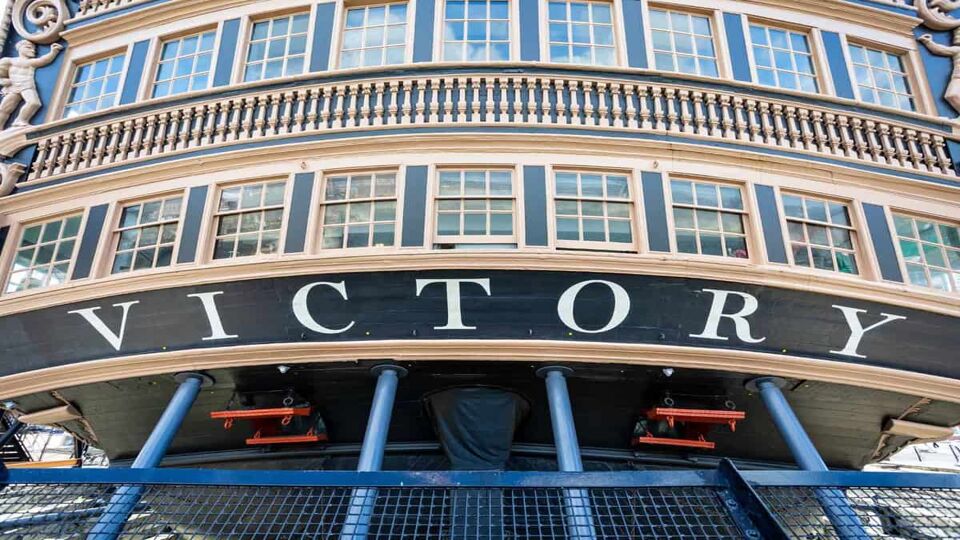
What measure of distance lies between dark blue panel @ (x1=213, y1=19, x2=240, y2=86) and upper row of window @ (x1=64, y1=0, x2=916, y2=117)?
20 centimetres

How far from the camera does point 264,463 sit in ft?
36.4

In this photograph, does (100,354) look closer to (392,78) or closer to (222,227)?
(222,227)

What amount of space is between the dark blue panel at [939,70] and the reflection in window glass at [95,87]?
15510 millimetres

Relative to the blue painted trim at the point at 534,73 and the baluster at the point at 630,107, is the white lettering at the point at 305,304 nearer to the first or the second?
the blue painted trim at the point at 534,73

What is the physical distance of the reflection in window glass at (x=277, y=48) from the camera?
11266 mm

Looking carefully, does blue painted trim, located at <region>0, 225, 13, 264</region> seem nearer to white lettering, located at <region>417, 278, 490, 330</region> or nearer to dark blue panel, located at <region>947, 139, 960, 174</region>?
white lettering, located at <region>417, 278, 490, 330</region>

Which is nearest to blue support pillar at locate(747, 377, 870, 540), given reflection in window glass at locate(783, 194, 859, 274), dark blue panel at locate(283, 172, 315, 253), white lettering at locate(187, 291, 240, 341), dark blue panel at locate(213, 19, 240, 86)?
reflection in window glass at locate(783, 194, 859, 274)

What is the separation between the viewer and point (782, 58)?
11.5 meters

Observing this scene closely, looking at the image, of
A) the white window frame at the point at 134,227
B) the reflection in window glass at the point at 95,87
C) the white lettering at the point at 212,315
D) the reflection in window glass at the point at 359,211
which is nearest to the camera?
the white lettering at the point at 212,315

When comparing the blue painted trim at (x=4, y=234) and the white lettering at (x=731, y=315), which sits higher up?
the blue painted trim at (x=4, y=234)

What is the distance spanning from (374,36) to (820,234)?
847 cm

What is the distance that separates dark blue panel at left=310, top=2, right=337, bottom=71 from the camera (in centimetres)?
1095

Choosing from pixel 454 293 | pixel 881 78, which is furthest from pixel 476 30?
pixel 881 78

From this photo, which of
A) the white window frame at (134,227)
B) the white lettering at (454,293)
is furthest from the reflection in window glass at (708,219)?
the white window frame at (134,227)
